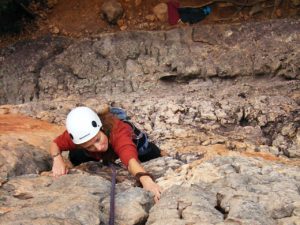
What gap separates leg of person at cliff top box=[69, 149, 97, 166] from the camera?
15.2 ft

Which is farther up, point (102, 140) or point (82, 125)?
point (82, 125)

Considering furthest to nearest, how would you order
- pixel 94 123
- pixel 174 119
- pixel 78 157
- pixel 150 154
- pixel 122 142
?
1. pixel 174 119
2. pixel 150 154
3. pixel 78 157
4. pixel 94 123
5. pixel 122 142

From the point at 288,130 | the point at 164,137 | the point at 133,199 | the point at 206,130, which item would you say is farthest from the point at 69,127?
the point at 288,130

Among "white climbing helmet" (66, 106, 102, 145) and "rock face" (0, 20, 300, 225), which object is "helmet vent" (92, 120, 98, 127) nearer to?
"white climbing helmet" (66, 106, 102, 145)

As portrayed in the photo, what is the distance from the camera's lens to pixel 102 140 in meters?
4.12

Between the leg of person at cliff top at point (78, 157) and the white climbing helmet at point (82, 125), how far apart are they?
0.42 metres

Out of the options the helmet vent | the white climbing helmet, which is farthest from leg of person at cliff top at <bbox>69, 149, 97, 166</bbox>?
the helmet vent

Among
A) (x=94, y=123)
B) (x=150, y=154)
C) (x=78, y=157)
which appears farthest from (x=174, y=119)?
(x=94, y=123)

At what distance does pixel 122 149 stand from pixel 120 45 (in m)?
4.61

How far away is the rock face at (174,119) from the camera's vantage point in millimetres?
3463

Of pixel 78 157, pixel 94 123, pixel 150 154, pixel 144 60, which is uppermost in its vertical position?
pixel 94 123

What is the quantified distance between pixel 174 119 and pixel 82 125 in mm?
2487

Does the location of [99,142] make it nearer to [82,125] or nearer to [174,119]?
[82,125]

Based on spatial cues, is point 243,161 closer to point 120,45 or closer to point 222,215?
point 222,215
